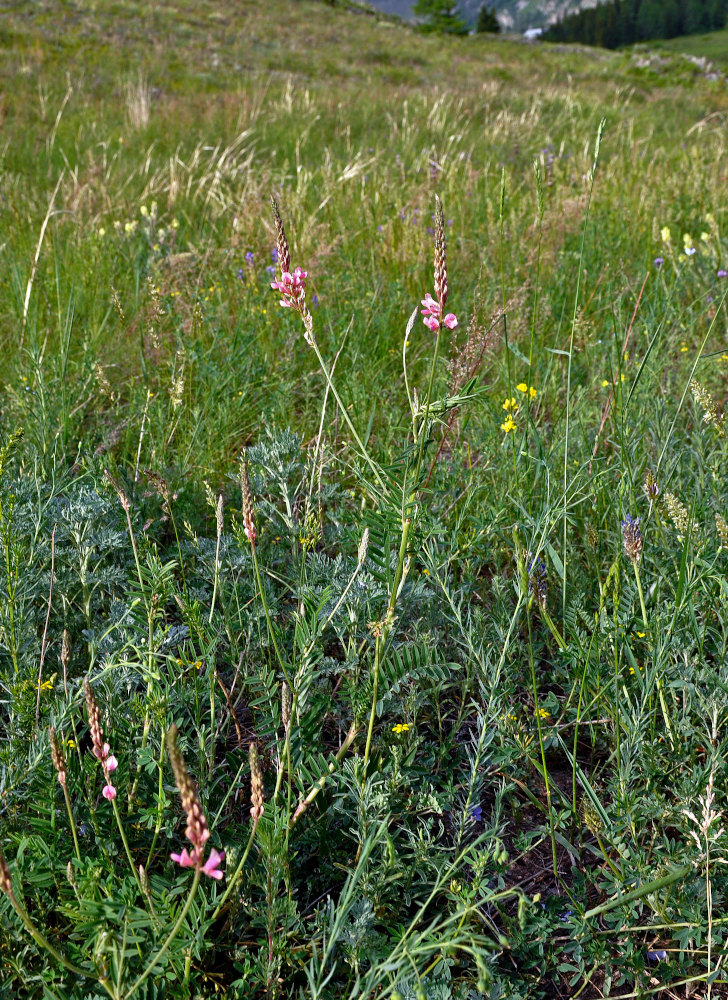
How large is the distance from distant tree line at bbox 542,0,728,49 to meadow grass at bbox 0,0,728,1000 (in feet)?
276

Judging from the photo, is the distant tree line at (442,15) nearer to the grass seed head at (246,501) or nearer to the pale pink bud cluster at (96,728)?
the grass seed head at (246,501)

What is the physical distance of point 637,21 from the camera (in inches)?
3258

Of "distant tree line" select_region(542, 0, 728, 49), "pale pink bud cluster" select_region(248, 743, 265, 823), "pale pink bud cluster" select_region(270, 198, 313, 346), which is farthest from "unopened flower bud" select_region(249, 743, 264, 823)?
"distant tree line" select_region(542, 0, 728, 49)

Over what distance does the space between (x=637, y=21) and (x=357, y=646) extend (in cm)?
10386

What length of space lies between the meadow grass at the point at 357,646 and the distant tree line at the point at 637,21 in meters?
84.0

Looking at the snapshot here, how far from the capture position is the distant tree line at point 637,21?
7481 cm

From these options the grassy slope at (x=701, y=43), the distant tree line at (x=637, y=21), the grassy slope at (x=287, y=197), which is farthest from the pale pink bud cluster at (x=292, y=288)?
the distant tree line at (x=637, y=21)

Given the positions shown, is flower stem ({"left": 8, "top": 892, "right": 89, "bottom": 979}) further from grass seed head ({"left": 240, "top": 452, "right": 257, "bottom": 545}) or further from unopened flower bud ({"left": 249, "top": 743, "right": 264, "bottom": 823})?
grass seed head ({"left": 240, "top": 452, "right": 257, "bottom": 545})

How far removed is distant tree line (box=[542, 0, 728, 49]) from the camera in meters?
74.8

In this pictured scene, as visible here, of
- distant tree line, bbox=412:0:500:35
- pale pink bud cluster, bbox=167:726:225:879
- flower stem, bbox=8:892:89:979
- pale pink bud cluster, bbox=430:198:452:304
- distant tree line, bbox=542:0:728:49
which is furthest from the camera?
distant tree line, bbox=542:0:728:49

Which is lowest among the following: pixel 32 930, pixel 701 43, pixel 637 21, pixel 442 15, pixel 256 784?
pixel 32 930

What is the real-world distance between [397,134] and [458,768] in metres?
7.49

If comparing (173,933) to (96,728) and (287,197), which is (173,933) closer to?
(96,728)

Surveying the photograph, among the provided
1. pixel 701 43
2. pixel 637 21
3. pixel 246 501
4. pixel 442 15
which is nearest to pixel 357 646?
pixel 246 501
